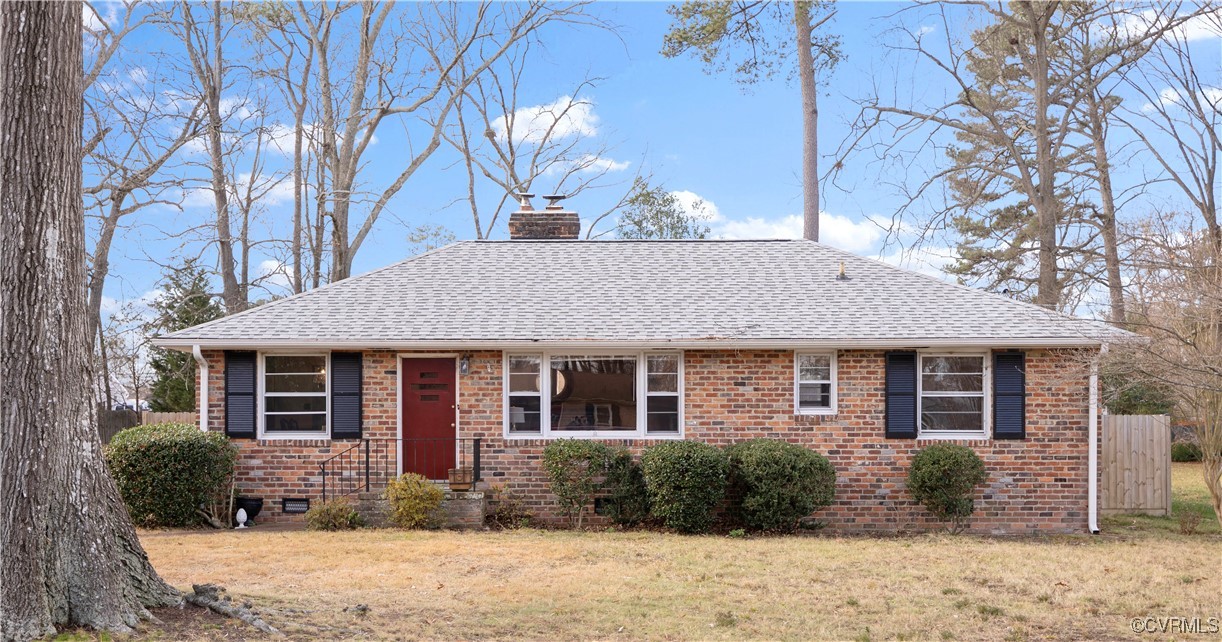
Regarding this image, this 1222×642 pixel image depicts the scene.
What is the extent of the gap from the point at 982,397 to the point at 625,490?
5.31 m

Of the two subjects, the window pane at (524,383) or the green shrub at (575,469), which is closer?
the green shrub at (575,469)

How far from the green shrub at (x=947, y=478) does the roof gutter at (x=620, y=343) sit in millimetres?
1524

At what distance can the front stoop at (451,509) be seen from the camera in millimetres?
13125

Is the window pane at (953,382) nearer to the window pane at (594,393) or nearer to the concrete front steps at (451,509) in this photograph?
the window pane at (594,393)

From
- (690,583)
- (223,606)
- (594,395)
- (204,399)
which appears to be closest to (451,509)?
(594,395)

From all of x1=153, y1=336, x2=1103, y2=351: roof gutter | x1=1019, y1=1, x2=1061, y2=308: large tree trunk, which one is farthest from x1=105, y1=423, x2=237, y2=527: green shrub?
x1=1019, y1=1, x2=1061, y2=308: large tree trunk

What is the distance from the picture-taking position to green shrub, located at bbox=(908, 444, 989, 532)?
13117 mm

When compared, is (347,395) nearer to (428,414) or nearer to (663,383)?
(428,414)

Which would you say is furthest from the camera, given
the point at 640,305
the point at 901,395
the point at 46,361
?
the point at 640,305

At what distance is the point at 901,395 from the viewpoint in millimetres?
13703

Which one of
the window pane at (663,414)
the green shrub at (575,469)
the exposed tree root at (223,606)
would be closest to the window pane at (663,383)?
the window pane at (663,414)

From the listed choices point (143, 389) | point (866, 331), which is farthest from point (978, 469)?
point (143, 389)

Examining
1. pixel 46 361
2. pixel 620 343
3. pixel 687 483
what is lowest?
pixel 687 483

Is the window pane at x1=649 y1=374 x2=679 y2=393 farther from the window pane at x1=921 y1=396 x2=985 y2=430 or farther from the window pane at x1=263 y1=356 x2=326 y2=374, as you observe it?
the window pane at x1=263 y1=356 x2=326 y2=374
